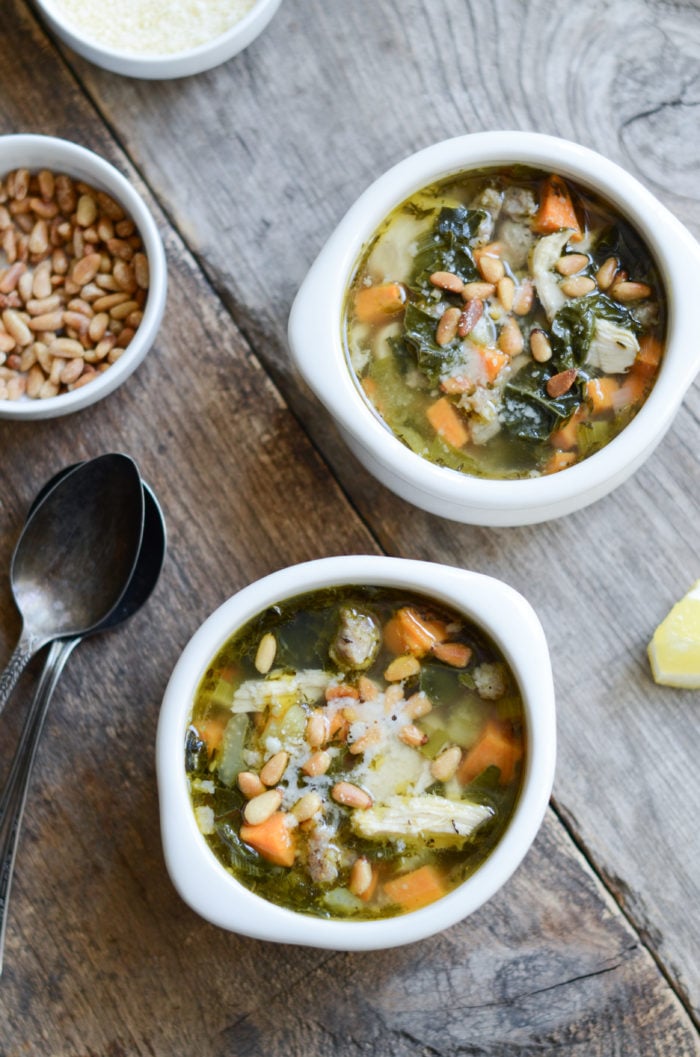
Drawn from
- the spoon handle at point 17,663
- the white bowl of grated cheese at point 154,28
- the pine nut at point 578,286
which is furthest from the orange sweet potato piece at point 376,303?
the spoon handle at point 17,663

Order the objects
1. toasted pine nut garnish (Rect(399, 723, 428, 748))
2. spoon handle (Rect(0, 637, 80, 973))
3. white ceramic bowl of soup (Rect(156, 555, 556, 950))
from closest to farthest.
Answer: white ceramic bowl of soup (Rect(156, 555, 556, 950))
toasted pine nut garnish (Rect(399, 723, 428, 748))
spoon handle (Rect(0, 637, 80, 973))

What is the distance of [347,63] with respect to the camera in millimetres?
1624

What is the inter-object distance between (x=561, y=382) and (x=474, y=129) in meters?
0.45

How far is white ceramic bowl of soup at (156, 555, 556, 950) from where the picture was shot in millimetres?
1300

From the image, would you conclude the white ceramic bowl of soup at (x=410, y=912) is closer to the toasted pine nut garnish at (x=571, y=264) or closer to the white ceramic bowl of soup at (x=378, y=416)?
the white ceramic bowl of soup at (x=378, y=416)

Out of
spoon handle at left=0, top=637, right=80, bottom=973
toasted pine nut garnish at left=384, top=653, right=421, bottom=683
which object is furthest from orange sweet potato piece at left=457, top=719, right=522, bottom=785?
spoon handle at left=0, top=637, right=80, bottom=973

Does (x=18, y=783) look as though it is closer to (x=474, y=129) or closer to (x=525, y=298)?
(x=525, y=298)

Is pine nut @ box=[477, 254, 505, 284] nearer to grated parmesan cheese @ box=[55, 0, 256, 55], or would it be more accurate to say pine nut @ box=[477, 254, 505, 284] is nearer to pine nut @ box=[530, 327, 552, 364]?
pine nut @ box=[530, 327, 552, 364]

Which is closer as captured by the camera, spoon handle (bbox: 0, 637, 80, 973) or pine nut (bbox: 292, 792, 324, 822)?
pine nut (bbox: 292, 792, 324, 822)

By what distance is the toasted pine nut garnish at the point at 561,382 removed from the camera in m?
1.42

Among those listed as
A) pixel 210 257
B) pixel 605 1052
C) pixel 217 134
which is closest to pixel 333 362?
pixel 210 257

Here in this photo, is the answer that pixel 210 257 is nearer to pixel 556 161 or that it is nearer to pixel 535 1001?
pixel 556 161

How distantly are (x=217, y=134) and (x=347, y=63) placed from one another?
0.22 metres

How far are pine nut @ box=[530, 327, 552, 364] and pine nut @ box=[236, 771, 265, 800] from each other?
0.65 m
